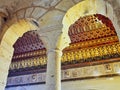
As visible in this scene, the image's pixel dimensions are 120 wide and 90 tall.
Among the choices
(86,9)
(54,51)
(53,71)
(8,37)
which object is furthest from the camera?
(8,37)

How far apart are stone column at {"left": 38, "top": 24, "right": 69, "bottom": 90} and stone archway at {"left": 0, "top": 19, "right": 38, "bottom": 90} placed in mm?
322

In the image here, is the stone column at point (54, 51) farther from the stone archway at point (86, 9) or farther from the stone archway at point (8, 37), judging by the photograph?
the stone archway at point (8, 37)

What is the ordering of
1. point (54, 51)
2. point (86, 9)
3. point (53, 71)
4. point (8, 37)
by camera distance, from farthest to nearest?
point (8, 37) → point (86, 9) → point (54, 51) → point (53, 71)

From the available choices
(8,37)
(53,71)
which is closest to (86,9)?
(53,71)

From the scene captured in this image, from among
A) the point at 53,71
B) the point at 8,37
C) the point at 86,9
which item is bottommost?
the point at 53,71

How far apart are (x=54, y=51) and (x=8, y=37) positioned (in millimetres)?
843

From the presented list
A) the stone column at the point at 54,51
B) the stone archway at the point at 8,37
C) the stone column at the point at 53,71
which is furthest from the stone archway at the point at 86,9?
the stone archway at the point at 8,37

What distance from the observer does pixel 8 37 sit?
10.0 ft

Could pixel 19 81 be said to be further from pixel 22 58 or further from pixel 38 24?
pixel 38 24

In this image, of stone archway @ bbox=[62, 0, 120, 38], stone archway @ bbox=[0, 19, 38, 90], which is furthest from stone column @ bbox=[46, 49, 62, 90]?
stone archway @ bbox=[0, 19, 38, 90]

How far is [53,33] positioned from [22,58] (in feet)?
13.0

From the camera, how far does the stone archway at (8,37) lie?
292 centimetres

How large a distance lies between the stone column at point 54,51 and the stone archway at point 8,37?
12.7 inches

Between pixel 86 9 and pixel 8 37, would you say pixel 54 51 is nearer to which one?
pixel 86 9
